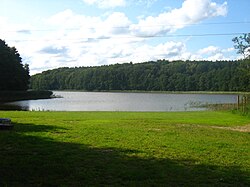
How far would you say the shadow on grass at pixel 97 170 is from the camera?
7.67m

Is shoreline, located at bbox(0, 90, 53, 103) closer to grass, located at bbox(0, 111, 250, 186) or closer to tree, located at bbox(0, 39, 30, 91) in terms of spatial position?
tree, located at bbox(0, 39, 30, 91)

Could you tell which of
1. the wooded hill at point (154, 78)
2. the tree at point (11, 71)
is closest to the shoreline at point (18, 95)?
the tree at point (11, 71)

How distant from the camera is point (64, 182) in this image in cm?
750

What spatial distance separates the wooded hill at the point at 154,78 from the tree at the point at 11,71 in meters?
75.8

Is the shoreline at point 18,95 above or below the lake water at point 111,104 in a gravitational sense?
above

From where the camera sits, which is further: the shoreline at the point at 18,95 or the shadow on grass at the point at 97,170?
the shoreline at the point at 18,95

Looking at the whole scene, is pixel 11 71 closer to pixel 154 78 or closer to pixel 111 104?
pixel 111 104

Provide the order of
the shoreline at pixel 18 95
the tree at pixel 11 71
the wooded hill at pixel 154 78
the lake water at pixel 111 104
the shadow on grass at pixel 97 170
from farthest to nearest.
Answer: the wooded hill at pixel 154 78, the tree at pixel 11 71, the shoreline at pixel 18 95, the lake water at pixel 111 104, the shadow on grass at pixel 97 170

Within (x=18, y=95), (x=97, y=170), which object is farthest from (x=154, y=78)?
(x=97, y=170)

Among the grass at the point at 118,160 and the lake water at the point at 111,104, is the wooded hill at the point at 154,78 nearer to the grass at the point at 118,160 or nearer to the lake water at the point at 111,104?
the lake water at the point at 111,104

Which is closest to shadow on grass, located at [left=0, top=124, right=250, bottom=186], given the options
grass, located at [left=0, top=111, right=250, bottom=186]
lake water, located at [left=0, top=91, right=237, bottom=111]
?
grass, located at [left=0, top=111, right=250, bottom=186]

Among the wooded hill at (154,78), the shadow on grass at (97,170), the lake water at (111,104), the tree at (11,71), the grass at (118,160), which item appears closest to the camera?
the shadow on grass at (97,170)

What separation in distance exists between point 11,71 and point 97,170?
80930 mm

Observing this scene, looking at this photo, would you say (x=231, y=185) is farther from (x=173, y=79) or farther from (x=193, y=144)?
(x=173, y=79)
